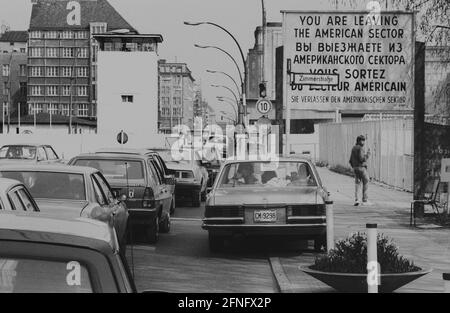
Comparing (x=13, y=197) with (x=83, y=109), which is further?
(x=83, y=109)

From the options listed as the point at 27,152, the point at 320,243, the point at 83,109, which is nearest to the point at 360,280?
the point at 320,243

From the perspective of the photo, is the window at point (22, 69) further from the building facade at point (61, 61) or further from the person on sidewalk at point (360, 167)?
the person on sidewalk at point (360, 167)

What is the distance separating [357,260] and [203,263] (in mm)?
3722

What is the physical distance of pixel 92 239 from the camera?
3.46 metres

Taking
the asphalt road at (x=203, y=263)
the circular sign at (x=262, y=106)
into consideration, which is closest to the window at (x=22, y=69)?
the circular sign at (x=262, y=106)

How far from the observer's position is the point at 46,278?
3363mm

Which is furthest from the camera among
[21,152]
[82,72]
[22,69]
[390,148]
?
[22,69]

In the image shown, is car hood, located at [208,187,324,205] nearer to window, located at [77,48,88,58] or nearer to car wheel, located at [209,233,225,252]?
car wheel, located at [209,233,225,252]

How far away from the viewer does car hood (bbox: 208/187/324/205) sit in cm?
1245

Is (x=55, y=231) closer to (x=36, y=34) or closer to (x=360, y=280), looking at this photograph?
(x=360, y=280)

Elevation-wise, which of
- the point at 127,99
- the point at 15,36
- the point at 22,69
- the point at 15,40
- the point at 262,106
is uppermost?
the point at 15,36

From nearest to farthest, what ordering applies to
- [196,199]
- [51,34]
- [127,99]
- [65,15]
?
[196,199]
[127,99]
[51,34]
[65,15]
